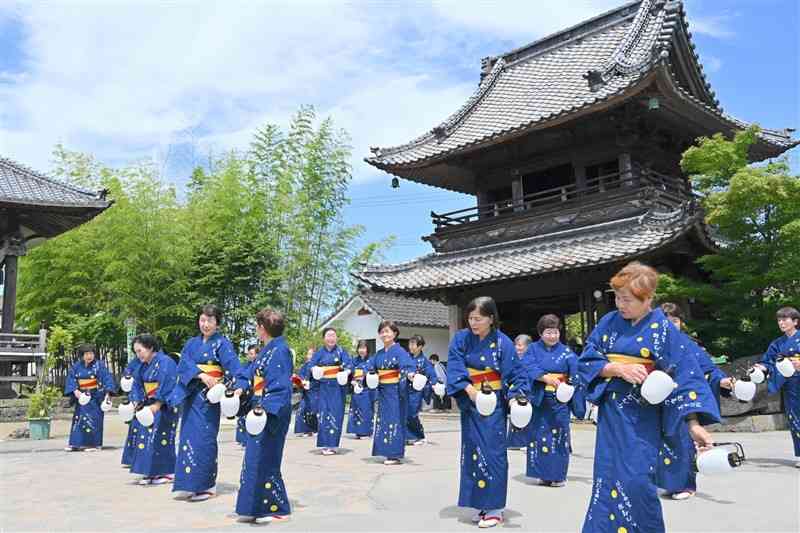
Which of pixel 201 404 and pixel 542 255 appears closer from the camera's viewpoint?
pixel 201 404

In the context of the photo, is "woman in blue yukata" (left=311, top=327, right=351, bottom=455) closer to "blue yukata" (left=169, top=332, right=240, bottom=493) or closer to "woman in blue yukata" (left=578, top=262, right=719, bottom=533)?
"blue yukata" (left=169, top=332, right=240, bottom=493)

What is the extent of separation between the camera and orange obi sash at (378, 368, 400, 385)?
9711 millimetres

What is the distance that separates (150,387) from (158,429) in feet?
1.83

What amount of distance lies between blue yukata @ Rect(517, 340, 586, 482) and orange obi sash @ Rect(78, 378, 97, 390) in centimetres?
719

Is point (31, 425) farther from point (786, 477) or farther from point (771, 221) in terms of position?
point (771, 221)

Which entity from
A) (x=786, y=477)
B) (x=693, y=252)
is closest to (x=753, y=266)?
(x=693, y=252)

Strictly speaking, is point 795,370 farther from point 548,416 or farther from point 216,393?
point 216,393

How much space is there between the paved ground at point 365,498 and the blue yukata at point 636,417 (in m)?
1.63

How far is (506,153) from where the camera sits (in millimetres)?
16922

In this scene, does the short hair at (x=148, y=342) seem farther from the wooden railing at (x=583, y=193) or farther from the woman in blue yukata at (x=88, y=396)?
the wooden railing at (x=583, y=193)

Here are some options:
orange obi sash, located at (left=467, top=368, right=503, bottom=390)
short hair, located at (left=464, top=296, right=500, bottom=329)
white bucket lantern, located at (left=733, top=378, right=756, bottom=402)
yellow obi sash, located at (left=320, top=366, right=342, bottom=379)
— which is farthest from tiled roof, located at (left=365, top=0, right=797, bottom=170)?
orange obi sash, located at (left=467, top=368, right=503, bottom=390)

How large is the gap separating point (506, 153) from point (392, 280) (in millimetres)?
4309

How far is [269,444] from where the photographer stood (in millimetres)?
5633

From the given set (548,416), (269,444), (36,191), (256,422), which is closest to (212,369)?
(269,444)
